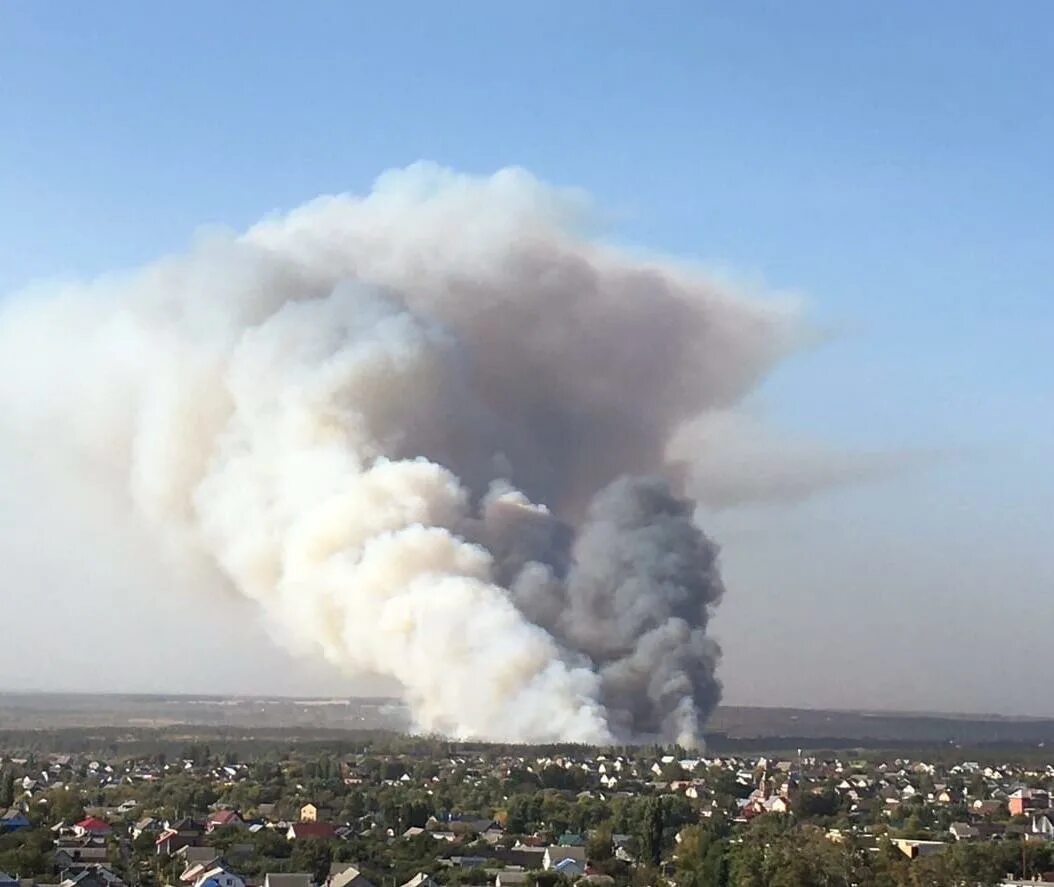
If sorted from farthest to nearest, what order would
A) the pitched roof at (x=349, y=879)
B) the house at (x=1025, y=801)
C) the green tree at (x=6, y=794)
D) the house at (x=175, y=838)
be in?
1. the house at (x=1025, y=801)
2. the green tree at (x=6, y=794)
3. the house at (x=175, y=838)
4. the pitched roof at (x=349, y=879)

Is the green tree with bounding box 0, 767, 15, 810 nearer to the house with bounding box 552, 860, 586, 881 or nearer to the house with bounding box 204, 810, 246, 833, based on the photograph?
the house with bounding box 204, 810, 246, 833

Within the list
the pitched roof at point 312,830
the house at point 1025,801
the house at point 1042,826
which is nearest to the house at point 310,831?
the pitched roof at point 312,830

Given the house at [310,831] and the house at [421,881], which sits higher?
the house at [310,831]

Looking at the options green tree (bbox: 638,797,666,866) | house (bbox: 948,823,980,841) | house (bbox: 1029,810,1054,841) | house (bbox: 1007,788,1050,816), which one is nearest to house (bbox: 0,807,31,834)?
green tree (bbox: 638,797,666,866)

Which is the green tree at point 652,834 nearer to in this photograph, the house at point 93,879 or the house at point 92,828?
the house at point 93,879

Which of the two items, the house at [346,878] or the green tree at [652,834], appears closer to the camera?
the house at [346,878]

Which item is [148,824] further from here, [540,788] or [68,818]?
[540,788]

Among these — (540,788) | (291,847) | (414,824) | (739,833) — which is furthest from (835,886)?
(540,788)
